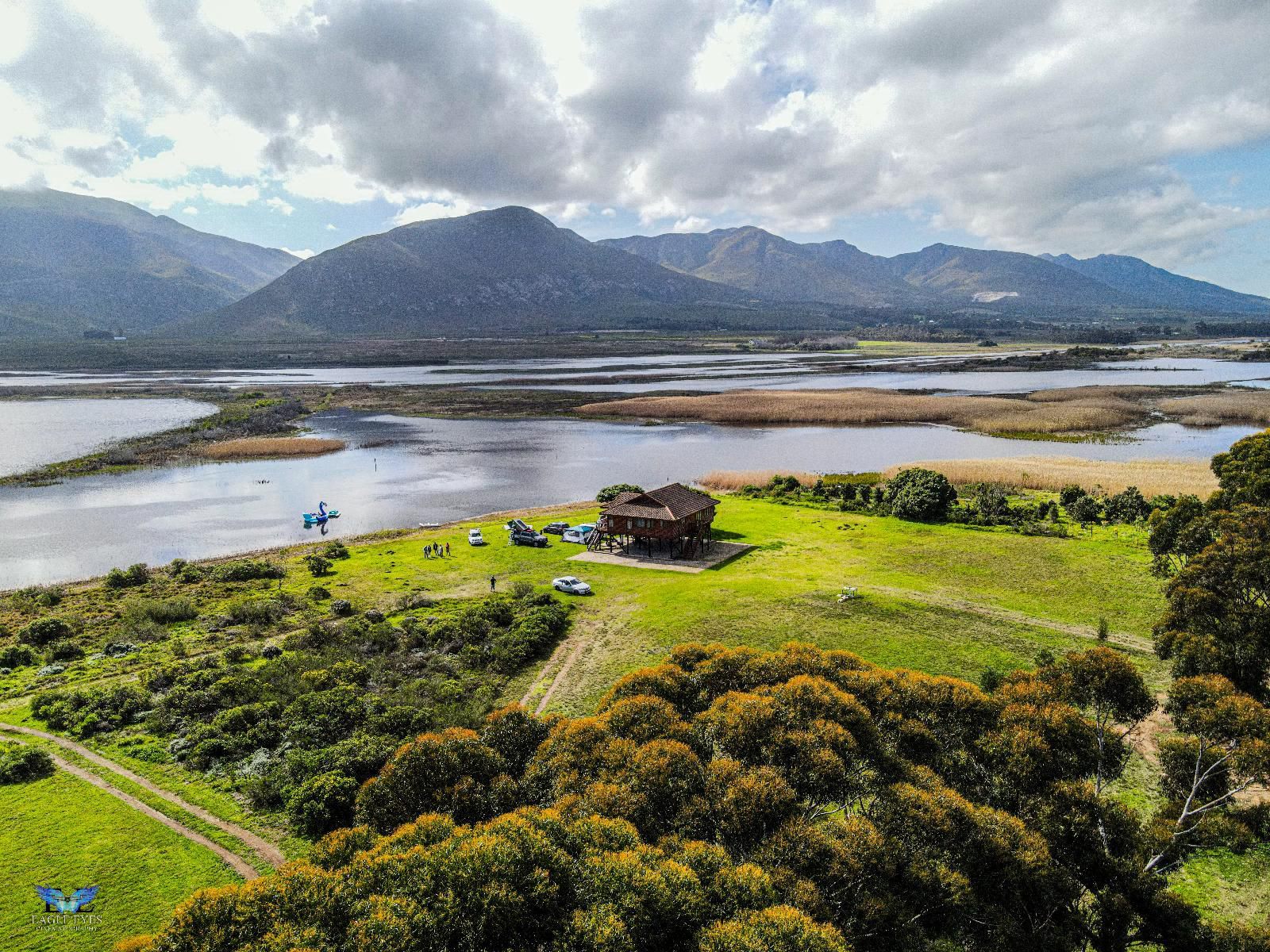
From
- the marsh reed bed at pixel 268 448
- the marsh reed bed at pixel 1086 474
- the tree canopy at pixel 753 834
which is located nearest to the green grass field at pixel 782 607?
the tree canopy at pixel 753 834

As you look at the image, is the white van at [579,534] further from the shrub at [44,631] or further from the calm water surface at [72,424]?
the calm water surface at [72,424]

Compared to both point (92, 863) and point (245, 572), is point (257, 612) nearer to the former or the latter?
point (245, 572)

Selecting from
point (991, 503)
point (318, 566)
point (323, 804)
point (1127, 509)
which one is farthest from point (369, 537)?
point (1127, 509)


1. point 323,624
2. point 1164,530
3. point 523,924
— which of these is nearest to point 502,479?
point 323,624

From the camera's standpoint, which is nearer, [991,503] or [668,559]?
[668,559]

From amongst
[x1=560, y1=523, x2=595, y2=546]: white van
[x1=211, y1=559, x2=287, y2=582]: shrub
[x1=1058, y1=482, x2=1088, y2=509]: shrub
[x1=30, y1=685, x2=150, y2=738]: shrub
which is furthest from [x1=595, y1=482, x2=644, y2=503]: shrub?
[x1=30, y1=685, x2=150, y2=738]: shrub

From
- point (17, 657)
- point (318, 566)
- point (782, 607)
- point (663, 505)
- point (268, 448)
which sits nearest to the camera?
point (17, 657)
